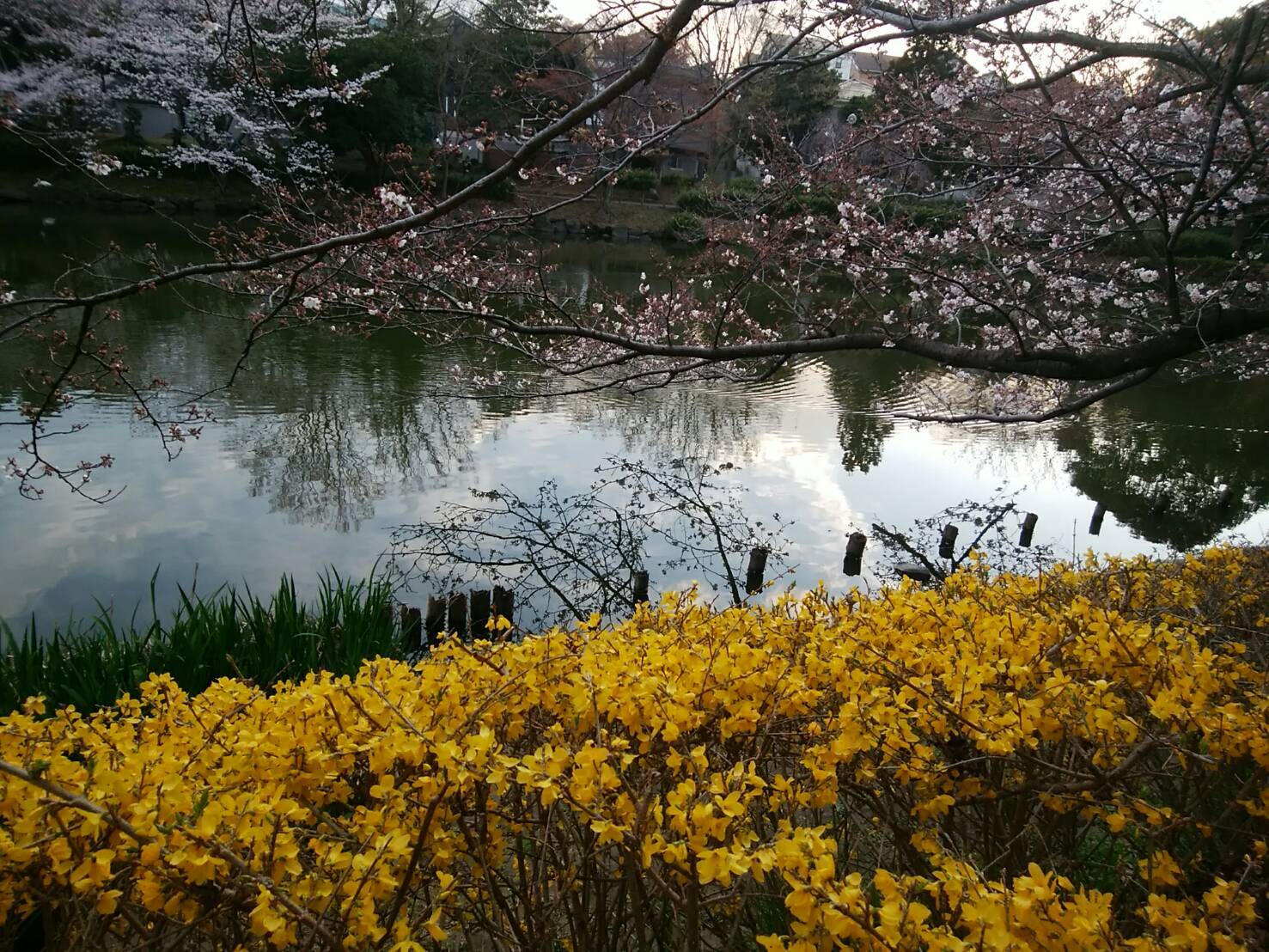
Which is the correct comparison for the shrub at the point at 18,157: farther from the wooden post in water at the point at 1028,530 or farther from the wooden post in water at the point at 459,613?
the wooden post in water at the point at 1028,530

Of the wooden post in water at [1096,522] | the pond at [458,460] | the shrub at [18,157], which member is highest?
the shrub at [18,157]

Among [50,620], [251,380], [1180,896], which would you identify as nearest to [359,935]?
[1180,896]

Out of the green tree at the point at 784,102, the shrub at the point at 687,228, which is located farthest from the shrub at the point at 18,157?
the green tree at the point at 784,102

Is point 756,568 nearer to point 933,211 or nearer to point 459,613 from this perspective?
point 459,613

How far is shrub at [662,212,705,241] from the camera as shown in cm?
606

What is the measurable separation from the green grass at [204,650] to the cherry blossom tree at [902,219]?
0.84m

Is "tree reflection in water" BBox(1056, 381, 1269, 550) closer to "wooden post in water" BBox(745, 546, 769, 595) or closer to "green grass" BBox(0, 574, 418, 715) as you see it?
"wooden post in water" BBox(745, 546, 769, 595)

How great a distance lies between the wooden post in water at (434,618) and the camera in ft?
16.0

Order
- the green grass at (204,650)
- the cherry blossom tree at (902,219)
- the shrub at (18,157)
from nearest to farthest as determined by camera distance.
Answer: the cherry blossom tree at (902,219) → the green grass at (204,650) → the shrub at (18,157)

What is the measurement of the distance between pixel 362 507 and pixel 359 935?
5.96m

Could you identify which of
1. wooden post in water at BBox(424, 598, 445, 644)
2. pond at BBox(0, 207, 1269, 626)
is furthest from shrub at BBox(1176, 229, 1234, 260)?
wooden post in water at BBox(424, 598, 445, 644)

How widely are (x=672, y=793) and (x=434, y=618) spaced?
3959 mm

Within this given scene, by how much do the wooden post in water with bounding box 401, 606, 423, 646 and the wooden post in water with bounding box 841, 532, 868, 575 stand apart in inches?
135

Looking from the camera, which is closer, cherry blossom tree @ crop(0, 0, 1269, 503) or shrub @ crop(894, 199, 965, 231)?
cherry blossom tree @ crop(0, 0, 1269, 503)
